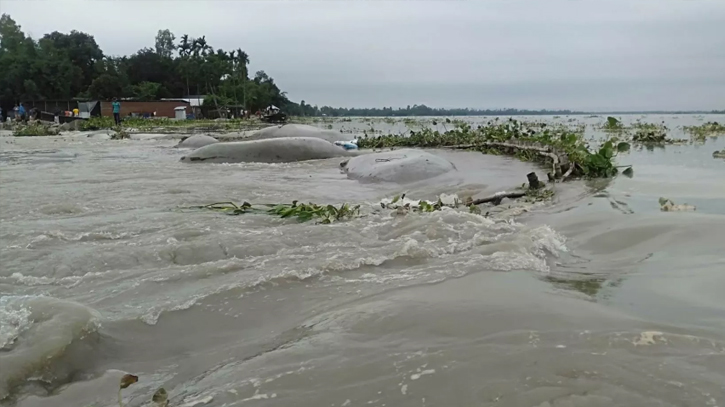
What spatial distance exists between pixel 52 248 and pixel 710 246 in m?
5.10

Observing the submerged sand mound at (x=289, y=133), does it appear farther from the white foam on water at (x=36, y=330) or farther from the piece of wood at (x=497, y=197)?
the white foam on water at (x=36, y=330)

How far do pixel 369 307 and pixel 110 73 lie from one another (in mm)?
67789

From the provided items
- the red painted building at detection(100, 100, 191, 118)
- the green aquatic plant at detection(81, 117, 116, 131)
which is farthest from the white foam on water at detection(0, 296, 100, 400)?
the red painted building at detection(100, 100, 191, 118)

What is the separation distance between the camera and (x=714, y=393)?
77.0 inches

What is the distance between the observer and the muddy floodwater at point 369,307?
214 centimetres

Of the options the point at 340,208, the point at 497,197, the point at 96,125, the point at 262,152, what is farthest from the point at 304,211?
the point at 96,125

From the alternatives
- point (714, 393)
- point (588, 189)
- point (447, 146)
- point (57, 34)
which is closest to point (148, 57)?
point (57, 34)

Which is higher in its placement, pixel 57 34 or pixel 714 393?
A: pixel 57 34

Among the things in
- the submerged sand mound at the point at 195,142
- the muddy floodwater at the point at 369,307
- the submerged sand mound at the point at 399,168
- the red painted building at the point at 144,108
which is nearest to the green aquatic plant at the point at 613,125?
the submerged sand mound at the point at 399,168

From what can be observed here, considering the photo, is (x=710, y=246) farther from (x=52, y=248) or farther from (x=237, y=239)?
(x=52, y=248)

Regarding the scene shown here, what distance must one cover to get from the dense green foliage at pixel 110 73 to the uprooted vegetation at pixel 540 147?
40722 millimetres

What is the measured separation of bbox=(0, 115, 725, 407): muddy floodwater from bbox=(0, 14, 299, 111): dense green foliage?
5145 cm

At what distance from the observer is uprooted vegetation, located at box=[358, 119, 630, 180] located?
341 inches

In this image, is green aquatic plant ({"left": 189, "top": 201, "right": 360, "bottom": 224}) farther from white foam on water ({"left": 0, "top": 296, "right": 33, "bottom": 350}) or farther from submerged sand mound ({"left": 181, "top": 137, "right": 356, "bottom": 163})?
submerged sand mound ({"left": 181, "top": 137, "right": 356, "bottom": 163})
